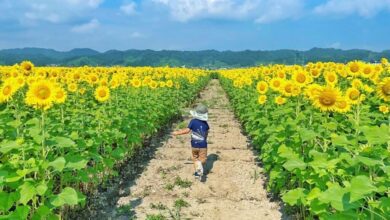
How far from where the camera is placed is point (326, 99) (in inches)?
220

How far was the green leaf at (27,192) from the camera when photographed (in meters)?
4.09

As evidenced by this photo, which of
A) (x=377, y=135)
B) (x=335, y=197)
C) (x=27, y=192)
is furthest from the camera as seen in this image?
(x=27, y=192)

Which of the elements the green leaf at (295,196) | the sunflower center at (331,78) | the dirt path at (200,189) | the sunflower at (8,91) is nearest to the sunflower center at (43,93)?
the sunflower at (8,91)

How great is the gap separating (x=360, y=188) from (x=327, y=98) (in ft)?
8.99

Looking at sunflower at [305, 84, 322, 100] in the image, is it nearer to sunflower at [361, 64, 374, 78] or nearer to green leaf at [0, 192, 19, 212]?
sunflower at [361, 64, 374, 78]

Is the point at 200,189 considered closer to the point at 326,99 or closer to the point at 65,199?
the point at 326,99

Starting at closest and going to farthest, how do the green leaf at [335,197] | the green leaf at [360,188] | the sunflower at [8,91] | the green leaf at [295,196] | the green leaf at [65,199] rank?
the green leaf at [360,188]
the green leaf at [335,197]
the green leaf at [65,199]
the green leaf at [295,196]
the sunflower at [8,91]

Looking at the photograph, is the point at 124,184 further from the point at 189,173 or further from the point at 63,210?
the point at 63,210

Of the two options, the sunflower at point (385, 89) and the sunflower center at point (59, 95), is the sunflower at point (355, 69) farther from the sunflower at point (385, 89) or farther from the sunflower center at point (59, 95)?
the sunflower center at point (59, 95)

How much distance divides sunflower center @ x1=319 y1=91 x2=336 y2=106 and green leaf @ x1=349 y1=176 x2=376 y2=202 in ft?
8.70

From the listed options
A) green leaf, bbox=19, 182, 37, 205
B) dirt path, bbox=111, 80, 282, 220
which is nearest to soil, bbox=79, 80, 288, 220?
dirt path, bbox=111, 80, 282, 220

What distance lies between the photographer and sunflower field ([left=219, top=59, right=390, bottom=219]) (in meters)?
3.40

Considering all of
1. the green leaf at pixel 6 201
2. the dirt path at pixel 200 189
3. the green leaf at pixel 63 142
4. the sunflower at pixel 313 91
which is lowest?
the dirt path at pixel 200 189

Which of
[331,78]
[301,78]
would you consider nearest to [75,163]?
[301,78]
